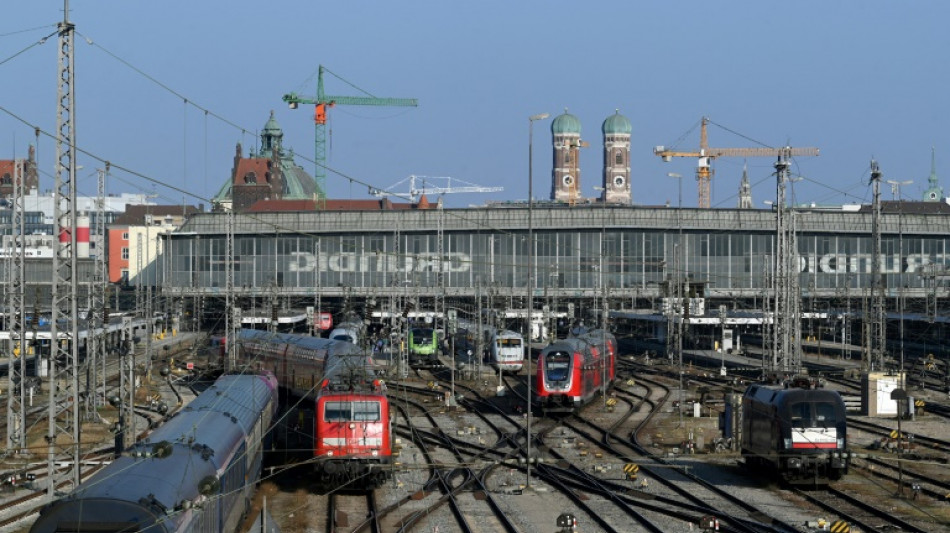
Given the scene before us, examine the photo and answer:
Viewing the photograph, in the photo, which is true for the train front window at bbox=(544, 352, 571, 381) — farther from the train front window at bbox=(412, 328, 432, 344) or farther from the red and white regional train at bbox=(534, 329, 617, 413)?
the train front window at bbox=(412, 328, 432, 344)

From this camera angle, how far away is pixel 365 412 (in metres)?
34.7

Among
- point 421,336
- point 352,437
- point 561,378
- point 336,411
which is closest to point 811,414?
point 352,437

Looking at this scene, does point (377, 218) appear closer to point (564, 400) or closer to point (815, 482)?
point (564, 400)

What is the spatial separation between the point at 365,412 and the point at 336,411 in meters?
0.79

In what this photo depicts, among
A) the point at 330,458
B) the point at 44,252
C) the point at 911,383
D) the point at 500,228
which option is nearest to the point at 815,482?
the point at 330,458

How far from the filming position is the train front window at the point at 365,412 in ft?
113

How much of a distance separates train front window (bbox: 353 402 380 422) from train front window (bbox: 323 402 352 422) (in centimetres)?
19

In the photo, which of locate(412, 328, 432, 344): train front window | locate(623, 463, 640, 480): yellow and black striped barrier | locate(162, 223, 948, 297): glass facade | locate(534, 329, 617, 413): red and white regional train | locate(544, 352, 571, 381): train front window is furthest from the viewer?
locate(162, 223, 948, 297): glass facade

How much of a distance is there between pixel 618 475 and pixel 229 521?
645 inches

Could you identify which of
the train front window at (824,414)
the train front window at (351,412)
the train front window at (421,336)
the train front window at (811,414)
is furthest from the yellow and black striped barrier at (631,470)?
the train front window at (421,336)

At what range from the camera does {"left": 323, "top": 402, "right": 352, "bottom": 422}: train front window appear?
113 feet

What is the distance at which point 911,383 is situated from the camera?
234ft

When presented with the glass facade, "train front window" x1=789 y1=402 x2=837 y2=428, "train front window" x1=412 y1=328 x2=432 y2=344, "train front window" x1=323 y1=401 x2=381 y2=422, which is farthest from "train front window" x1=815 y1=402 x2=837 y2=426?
A: the glass facade

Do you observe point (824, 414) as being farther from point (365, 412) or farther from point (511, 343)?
point (511, 343)
